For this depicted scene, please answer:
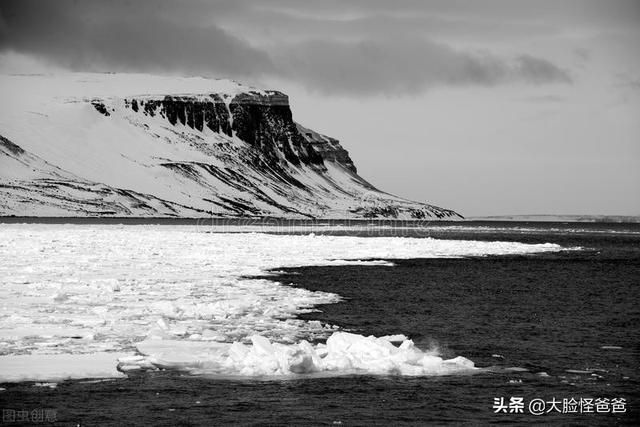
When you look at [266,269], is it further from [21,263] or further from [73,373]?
[73,373]

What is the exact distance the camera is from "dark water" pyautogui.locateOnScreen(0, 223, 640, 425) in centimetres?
1450

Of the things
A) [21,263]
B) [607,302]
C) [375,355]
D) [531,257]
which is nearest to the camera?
[375,355]

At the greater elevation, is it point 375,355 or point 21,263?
point 21,263

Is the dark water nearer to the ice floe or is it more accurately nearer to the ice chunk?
the ice chunk

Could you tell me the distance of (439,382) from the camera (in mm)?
17031

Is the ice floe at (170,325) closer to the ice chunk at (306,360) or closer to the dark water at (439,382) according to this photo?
the ice chunk at (306,360)

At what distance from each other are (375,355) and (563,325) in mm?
9891

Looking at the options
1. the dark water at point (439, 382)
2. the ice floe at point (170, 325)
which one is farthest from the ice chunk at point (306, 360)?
the dark water at point (439, 382)

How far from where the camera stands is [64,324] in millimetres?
22266

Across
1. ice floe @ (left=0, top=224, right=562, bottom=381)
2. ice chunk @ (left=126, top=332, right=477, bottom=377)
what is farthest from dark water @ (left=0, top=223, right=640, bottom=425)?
ice floe @ (left=0, top=224, right=562, bottom=381)

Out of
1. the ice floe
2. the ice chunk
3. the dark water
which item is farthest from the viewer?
the ice floe

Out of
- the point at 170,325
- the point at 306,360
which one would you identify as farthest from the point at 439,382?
the point at 170,325

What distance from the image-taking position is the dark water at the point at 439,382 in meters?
14.5

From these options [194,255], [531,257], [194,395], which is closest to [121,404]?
[194,395]
